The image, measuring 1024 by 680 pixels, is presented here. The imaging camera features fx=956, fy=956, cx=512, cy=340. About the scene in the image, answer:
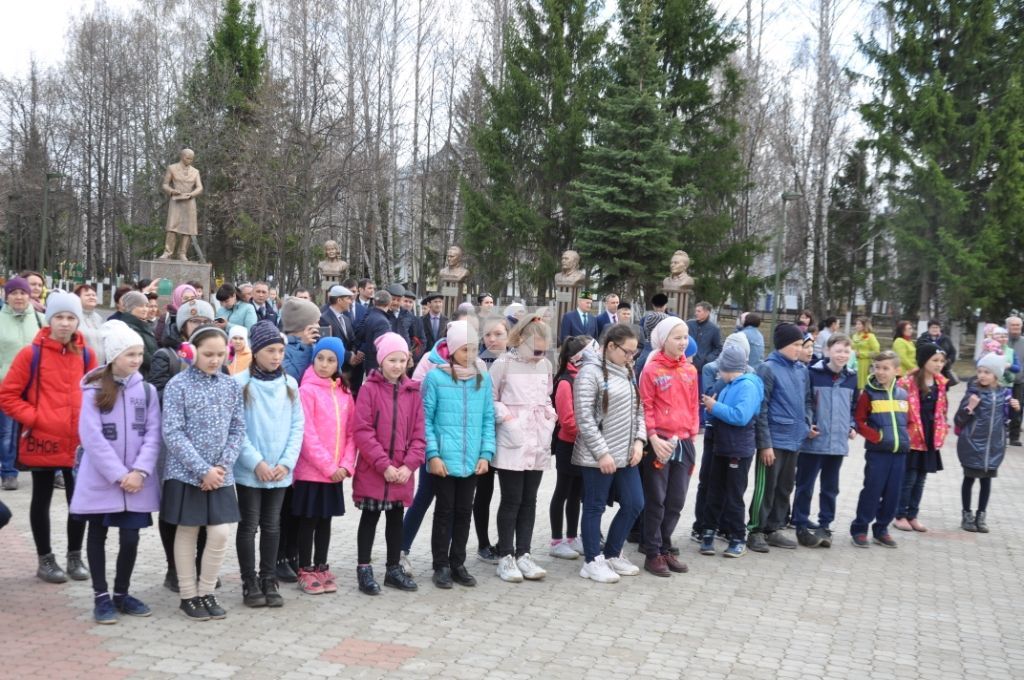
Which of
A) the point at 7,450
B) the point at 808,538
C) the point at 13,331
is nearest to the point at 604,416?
the point at 808,538

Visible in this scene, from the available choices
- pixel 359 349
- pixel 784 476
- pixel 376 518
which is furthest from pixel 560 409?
pixel 359 349

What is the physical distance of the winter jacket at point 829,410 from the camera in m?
7.87

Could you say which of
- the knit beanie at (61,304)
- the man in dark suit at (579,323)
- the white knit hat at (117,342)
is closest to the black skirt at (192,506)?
the white knit hat at (117,342)

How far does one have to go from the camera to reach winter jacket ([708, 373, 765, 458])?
716 cm

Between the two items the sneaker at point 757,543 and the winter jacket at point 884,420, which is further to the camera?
the winter jacket at point 884,420

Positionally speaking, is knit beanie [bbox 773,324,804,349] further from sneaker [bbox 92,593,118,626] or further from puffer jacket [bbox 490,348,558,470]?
sneaker [bbox 92,593,118,626]

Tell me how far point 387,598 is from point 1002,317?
1272 inches

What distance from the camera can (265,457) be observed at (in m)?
5.43

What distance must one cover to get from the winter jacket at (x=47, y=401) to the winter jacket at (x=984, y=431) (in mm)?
7436

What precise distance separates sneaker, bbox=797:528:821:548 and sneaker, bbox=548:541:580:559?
82.2 inches

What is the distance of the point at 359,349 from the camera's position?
1173 cm

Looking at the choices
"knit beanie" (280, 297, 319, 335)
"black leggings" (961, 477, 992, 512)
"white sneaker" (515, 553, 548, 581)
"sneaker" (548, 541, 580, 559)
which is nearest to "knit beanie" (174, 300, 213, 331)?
"knit beanie" (280, 297, 319, 335)

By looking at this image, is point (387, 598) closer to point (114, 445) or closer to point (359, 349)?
point (114, 445)

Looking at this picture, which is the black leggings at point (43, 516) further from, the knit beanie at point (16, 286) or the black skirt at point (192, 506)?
the knit beanie at point (16, 286)
